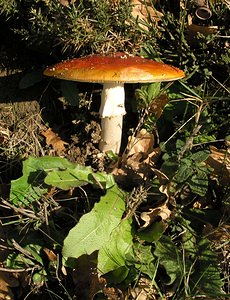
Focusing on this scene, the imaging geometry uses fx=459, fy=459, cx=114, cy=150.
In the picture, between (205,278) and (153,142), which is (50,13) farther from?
(205,278)

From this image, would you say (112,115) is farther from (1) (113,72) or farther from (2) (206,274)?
(2) (206,274)

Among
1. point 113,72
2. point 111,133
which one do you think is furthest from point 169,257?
point 113,72

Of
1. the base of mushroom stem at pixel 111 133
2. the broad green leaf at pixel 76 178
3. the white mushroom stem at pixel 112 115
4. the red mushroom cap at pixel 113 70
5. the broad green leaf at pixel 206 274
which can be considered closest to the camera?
the broad green leaf at pixel 206 274

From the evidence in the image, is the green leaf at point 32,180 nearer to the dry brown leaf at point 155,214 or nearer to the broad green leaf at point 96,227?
the broad green leaf at point 96,227

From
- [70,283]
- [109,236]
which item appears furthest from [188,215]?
[70,283]

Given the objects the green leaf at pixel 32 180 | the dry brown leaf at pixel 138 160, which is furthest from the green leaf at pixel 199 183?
the green leaf at pixel 32 180

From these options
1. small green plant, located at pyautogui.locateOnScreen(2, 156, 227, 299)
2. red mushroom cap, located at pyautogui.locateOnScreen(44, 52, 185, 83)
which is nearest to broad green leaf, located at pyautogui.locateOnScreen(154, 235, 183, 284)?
small green plant, located at pyautogui.locateOnScreen(2, 156, 227, 299)

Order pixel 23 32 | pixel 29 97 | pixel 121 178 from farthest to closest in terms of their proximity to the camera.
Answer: pixel 29 97, pixel 23 32, pixel 121 178
